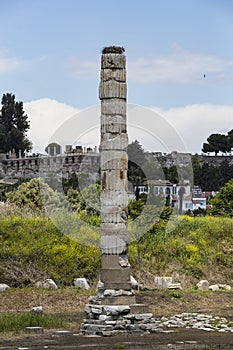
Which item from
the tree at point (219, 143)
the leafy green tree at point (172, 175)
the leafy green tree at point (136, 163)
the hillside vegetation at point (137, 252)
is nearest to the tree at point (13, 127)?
the tree at point (219, 143)

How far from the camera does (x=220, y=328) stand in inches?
837

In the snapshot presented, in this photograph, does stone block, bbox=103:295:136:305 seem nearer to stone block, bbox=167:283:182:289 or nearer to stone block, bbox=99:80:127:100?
stone block, bbox=99:80:127:100

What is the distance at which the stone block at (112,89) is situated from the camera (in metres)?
20.8

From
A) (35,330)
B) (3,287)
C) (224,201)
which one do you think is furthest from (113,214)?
(224,201)

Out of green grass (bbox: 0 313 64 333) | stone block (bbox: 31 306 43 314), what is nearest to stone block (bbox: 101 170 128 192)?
green grass (bbox: 0 313 64 333)

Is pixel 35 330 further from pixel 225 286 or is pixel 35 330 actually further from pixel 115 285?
pixel 225 286

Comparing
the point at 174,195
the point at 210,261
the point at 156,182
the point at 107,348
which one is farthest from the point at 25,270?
the point at 174,195

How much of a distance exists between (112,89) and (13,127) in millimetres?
77812

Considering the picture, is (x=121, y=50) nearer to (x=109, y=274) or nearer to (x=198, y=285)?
(x=109, y=274)

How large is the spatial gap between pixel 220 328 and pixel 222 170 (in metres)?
63.4

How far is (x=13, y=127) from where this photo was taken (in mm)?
97688

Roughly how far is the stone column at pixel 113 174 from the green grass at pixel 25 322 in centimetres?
215

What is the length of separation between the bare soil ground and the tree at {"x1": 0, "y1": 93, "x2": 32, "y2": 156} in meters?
70.0

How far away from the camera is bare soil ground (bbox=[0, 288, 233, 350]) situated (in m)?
17.7
